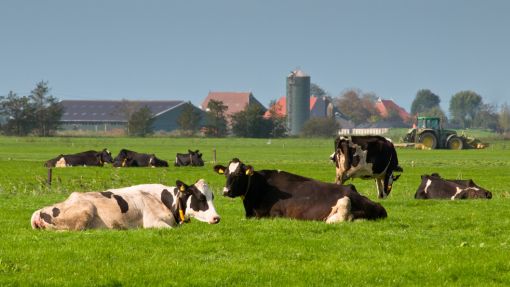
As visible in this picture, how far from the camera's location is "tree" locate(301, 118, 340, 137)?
595ft

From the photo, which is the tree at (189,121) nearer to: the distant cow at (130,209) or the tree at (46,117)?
the tree at (46,117)

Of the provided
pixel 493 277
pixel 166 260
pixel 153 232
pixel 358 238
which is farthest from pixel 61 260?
pixel 493 277

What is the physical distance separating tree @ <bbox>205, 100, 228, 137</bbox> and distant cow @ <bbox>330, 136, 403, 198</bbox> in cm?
13060

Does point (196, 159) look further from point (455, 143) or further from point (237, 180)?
point (455, 143)

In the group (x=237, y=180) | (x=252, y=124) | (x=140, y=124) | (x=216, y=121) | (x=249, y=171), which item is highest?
(x=216, y=121)

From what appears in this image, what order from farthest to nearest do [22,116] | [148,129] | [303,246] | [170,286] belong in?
[148,129]
[22,116]
[303,246]
[170,286]

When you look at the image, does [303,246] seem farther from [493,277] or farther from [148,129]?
[148,129]

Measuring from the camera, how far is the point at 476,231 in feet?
53.5

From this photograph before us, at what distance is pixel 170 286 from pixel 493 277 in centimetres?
432

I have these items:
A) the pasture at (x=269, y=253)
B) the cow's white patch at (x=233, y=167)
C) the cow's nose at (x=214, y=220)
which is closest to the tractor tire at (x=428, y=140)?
the pasture at (x=269, y=253)

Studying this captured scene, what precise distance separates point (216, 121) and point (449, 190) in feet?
435

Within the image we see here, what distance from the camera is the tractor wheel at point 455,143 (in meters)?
95.9

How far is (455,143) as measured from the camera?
96.4 metres

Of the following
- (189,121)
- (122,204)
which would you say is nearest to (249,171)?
(122,204)
